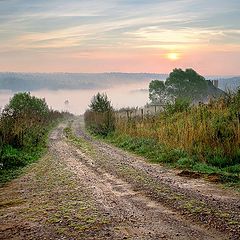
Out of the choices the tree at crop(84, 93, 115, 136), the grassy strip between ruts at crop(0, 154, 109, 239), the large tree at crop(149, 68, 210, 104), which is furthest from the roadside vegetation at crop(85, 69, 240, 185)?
the large tree at crop(149, 68, 210, 104)

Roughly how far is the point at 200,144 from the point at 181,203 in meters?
8.42

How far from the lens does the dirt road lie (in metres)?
7.20

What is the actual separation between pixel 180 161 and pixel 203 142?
1.77 metres

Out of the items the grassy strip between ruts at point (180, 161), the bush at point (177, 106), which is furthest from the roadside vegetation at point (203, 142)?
the bush at point (177, 106)

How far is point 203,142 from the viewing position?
56.6 feet

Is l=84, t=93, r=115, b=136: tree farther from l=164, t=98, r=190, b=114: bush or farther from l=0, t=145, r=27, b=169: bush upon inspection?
l=0, t=145, r=27, b=169: bush

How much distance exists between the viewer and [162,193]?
10320mm

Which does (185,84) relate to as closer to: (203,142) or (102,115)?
(102,115)

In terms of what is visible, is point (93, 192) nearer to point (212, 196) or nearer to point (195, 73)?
point (212, 196)

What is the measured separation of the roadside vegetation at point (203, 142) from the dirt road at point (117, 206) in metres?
1.57

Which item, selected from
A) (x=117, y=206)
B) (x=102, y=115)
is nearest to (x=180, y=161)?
(x=117, y=206)

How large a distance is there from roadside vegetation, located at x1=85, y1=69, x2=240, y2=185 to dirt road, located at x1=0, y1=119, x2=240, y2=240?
1.57m

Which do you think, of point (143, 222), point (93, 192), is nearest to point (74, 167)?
point (93, 192)

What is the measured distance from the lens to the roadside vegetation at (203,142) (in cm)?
1479
